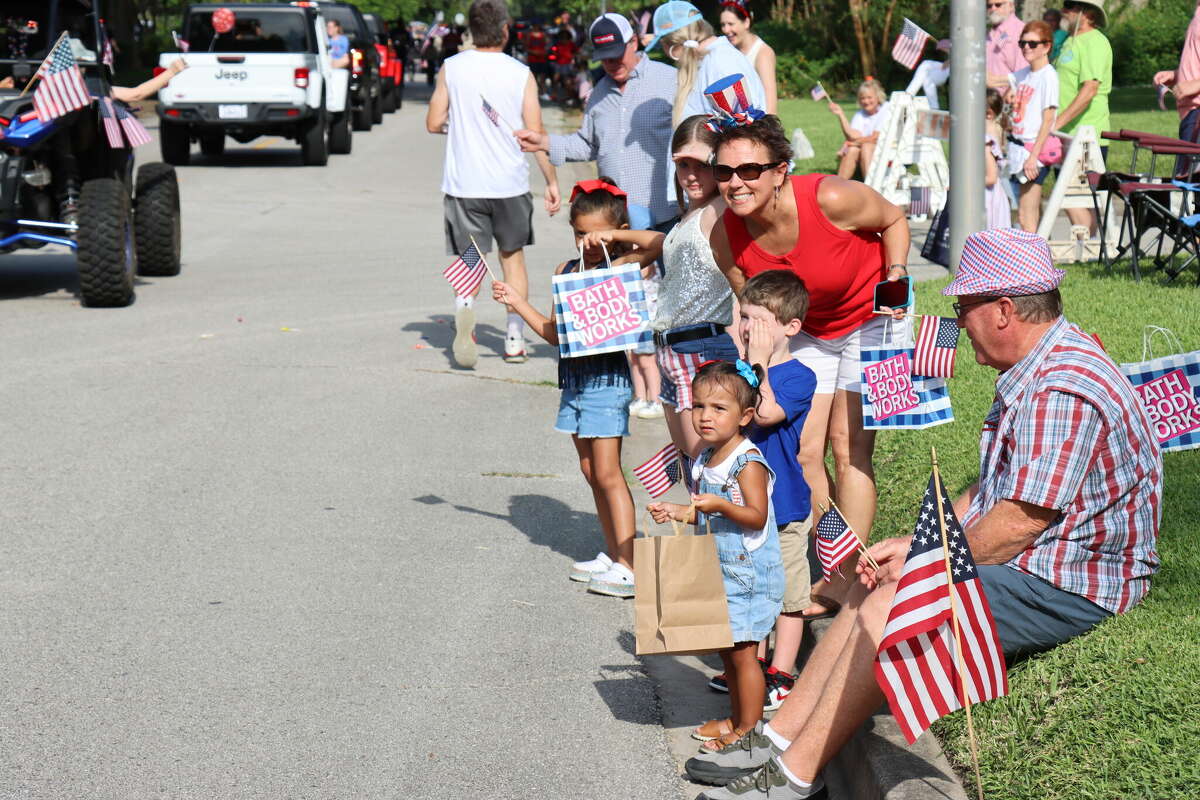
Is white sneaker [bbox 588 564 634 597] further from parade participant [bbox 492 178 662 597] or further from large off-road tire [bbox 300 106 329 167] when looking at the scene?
large off-road tire [bbox 300 106 329 167]

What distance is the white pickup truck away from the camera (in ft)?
75.9

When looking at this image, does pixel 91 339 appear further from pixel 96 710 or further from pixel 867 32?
pixel 867 32

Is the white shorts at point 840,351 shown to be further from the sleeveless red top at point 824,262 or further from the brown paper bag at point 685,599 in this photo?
the brown paper bag at point 685,599

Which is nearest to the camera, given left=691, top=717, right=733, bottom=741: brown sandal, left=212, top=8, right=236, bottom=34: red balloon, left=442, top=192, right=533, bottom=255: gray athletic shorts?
left=691, top=717, right=733, bottom=741: brown sandal

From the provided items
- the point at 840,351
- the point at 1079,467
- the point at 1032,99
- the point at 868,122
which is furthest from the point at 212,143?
the point at 1079,467

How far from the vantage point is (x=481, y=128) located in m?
9.91

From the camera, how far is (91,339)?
10.8 m

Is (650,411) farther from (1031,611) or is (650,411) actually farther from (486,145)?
(1031,611)

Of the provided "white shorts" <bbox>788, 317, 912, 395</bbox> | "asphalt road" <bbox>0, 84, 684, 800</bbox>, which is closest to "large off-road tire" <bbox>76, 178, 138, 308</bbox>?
"asphalt road" <bbox>0, 84, 684, 800</bbox>

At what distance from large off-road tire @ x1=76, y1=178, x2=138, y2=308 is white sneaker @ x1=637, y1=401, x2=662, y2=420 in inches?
184

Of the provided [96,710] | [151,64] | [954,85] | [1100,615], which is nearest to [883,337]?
[1100,615]

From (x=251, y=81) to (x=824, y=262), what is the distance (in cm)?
1921

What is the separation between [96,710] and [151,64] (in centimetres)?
4998

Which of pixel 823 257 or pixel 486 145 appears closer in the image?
pixel 823 257
